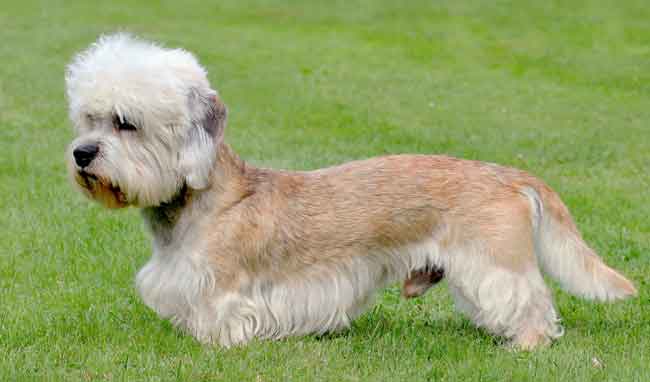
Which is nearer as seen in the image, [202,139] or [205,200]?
[202,139]

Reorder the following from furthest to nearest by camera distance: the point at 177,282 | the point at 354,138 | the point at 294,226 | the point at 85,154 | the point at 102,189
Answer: the point at 354,138, the point at 294,226, the point at 177,282, the point at 102,189, the point at 85,154

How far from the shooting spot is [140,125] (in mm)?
5121

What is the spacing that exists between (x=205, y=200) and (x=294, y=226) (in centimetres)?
52

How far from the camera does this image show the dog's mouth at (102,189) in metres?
5.10

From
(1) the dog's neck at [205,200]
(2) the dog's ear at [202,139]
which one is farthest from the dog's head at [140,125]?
A: (1) the dog's neck at [205,200]

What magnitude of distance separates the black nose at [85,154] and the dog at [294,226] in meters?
0.06

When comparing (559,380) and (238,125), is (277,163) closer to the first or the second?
(238,125)

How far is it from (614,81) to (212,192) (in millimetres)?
14855

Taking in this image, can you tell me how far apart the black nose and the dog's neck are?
0.54 m

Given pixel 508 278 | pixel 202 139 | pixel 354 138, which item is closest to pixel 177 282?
pixel 202 139

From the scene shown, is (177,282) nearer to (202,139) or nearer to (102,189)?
(102,189)

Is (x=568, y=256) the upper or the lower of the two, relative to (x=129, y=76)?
lower

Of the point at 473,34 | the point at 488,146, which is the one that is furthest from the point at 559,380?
the point at 473,34

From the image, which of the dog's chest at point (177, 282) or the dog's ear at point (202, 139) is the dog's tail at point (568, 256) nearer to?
the dog's ear at point (202, 139)
